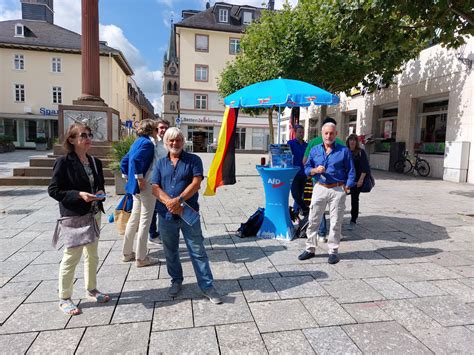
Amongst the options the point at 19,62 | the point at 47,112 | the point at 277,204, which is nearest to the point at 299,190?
the point at 277,204

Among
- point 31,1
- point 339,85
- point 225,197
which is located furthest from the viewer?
point 31,1

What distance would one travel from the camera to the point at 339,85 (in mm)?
14406

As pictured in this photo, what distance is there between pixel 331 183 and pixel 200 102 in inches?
1390

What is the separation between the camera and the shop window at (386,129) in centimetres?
1811

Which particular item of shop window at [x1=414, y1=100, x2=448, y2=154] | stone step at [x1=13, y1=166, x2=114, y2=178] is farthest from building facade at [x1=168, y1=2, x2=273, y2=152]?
Answer: stone step at [x1=13, y1=166, x2=114, y2=178]

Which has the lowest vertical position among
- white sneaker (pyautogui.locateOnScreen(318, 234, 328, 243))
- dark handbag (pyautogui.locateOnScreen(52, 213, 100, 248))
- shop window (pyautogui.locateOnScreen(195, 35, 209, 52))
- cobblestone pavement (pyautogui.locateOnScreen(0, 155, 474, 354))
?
cobblestone pavement (pyautogui.locateOnScreen(0, 155, 474, 354))

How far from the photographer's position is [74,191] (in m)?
2.87

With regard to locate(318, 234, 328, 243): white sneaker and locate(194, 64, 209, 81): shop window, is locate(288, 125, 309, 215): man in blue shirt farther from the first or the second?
locate(194, 64, 209, 81): shop window

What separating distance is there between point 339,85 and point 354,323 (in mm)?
13094

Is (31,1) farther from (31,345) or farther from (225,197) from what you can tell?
(31,345)

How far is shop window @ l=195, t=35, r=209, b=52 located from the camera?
37.6 metres

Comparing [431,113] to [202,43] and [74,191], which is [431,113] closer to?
[74,191]

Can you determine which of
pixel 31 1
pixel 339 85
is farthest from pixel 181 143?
pixel 31 1

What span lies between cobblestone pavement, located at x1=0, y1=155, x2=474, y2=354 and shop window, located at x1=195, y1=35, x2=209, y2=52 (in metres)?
35.4
